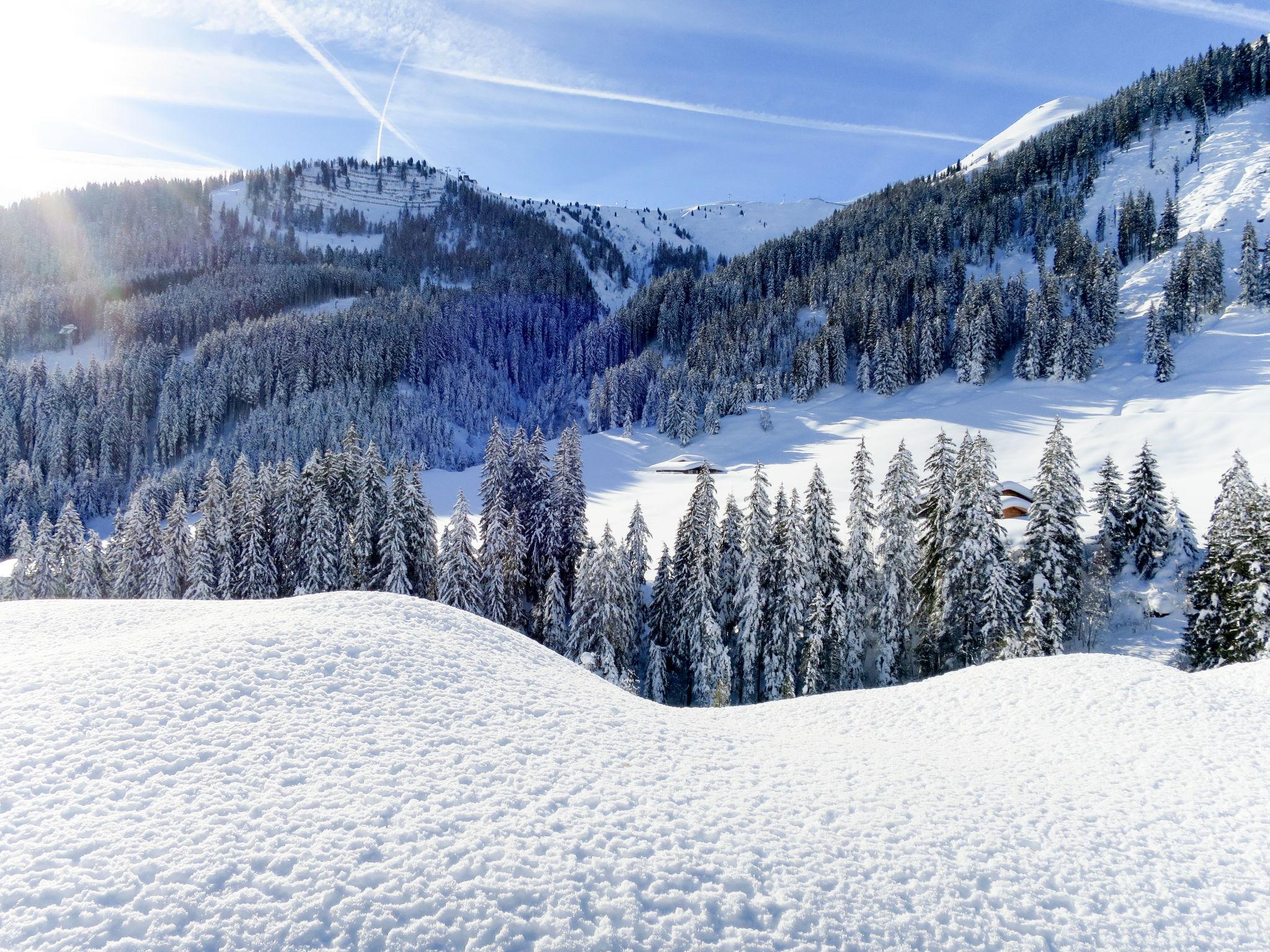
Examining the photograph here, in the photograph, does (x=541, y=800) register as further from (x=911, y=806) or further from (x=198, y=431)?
(x=198, y=431)

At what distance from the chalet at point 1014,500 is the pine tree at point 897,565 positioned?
46.0ft

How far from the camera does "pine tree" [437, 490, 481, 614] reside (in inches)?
1315

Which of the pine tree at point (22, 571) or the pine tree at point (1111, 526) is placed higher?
the pine tree at point (1111, 526)

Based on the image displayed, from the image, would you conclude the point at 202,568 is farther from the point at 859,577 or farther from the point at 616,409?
the point at 616,409

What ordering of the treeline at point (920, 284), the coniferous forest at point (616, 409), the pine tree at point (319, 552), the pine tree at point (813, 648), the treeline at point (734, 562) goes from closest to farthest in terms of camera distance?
the treeline at point (734, 562)
the pine tree at point (813, 648)
the coniferous forest at point (616, 409)
the pine tree at point (319, 552)
the treeline at point (920, 284)

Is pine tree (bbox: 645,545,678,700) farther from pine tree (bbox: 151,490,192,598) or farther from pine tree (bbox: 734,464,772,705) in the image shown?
pine tree (bbox: 151,490,192,598)

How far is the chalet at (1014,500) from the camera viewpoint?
42.1 metres

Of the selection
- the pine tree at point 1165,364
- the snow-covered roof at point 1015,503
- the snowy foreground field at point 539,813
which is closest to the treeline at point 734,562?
the snow-covered roof at point 1015,503

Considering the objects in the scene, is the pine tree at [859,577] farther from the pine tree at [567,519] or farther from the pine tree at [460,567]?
the pine tree at [460,567]

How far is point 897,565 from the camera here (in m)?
32.3

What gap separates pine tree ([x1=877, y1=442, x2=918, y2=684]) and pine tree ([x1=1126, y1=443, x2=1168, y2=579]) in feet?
38.2

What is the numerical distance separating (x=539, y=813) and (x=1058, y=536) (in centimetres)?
3187

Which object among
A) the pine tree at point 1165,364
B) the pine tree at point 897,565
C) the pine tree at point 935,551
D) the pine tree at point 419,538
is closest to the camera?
the pine tree at point 935,551

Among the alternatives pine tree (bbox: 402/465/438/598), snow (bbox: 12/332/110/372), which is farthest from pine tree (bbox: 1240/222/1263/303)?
snow (bbox: 12/332/110/372)
